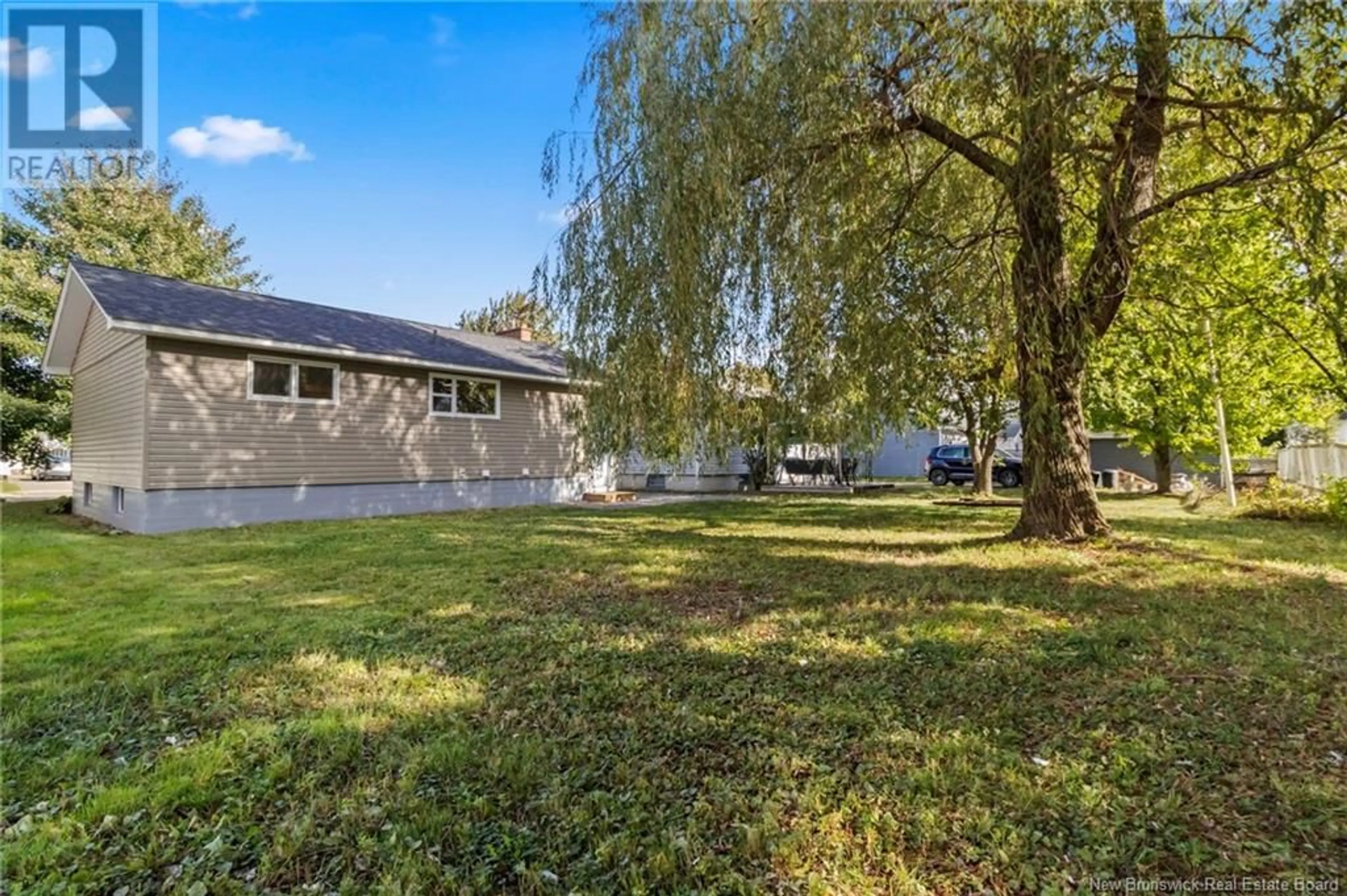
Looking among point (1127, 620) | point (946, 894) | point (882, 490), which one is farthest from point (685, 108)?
point (882, 490)

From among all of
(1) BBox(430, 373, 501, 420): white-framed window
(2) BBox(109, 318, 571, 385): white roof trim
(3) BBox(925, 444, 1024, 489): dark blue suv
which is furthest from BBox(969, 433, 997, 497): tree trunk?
(1) BBox(430, 373, 501, 420): white-framed window

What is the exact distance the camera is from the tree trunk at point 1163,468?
52.5 ft

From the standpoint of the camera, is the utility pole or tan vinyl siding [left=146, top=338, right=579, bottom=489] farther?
the utility pole

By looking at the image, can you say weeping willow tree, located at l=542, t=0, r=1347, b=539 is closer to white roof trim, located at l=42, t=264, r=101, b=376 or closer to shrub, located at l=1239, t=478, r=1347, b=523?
shrub, located at l=1239, t=478, r=1347, b=523

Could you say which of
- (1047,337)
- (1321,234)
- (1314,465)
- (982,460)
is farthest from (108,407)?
(1314,465)

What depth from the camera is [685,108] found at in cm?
584

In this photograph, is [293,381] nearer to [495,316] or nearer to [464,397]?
[464,397]

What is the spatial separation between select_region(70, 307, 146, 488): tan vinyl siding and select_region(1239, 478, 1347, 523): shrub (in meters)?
17.6

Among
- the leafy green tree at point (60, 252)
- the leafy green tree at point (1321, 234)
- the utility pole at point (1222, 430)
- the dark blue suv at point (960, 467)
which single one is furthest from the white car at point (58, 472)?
the utility pole at point (1222, 430)

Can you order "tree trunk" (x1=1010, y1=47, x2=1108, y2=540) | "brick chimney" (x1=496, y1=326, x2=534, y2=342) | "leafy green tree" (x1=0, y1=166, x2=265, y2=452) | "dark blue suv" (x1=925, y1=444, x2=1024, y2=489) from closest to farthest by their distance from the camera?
"tree trunk" (x1=1010, y1=47, x2=1108, y2=540) < "leafy green tree" (x1=0, y1=166, x2=265, y2=452) < "brick chimney" (x1=496, y1=326, x2=534, y2=342) < "dark blue suv" (x1=925, y1=444, x2=1024, y2=489)

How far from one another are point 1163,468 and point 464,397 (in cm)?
1690

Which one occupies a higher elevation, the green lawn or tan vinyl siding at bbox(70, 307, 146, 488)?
tan vinyl siding at bbox(70, 307, 146, 488)

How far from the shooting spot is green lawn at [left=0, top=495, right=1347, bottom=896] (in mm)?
2100

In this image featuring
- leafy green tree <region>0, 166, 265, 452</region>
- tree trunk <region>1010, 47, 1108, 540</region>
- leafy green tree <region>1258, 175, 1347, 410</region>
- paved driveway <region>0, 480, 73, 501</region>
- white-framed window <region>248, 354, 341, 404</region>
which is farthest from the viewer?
paved driveway <region>0, 480, 73, 501</region>
